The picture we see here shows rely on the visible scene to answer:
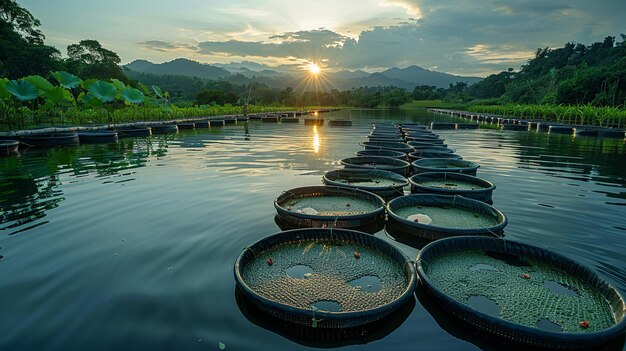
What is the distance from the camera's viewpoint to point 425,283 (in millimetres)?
3387

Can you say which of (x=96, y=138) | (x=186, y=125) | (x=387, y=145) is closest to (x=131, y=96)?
(x=186, y=125)

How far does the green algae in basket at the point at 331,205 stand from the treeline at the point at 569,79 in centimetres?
3402

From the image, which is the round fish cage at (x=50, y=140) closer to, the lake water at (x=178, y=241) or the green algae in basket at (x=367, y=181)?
the lake water at (x=178, y=241)

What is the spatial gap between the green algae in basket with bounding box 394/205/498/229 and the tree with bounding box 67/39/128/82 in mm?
46533

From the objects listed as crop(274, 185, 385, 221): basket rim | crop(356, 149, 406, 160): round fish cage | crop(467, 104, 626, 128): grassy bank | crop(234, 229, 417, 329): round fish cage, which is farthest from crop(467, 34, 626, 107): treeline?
crop(234, 229, 417, 329): round fish cage

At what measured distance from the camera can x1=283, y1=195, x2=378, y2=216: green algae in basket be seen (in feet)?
19.2

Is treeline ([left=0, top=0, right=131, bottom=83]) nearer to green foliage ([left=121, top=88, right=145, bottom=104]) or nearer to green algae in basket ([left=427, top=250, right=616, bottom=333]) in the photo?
green foliage ([left=121, top=88, right=145, bottom=104])

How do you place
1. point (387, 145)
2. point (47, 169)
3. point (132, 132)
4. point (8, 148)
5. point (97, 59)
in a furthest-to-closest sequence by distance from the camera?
point (97, 59), point (132, 132), point (387, 145), point (8, 148), point (47, 169)

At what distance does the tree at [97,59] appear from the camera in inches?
1692

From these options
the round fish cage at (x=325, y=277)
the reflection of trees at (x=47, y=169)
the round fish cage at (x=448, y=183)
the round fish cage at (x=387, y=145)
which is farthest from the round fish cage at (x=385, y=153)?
the reflection of trees at (x=47, y=169)

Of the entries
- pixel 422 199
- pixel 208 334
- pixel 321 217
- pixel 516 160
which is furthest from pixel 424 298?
pixel 516 160

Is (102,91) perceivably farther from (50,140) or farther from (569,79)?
(569,79)

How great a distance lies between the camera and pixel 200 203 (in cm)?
659

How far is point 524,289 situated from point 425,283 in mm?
1149
